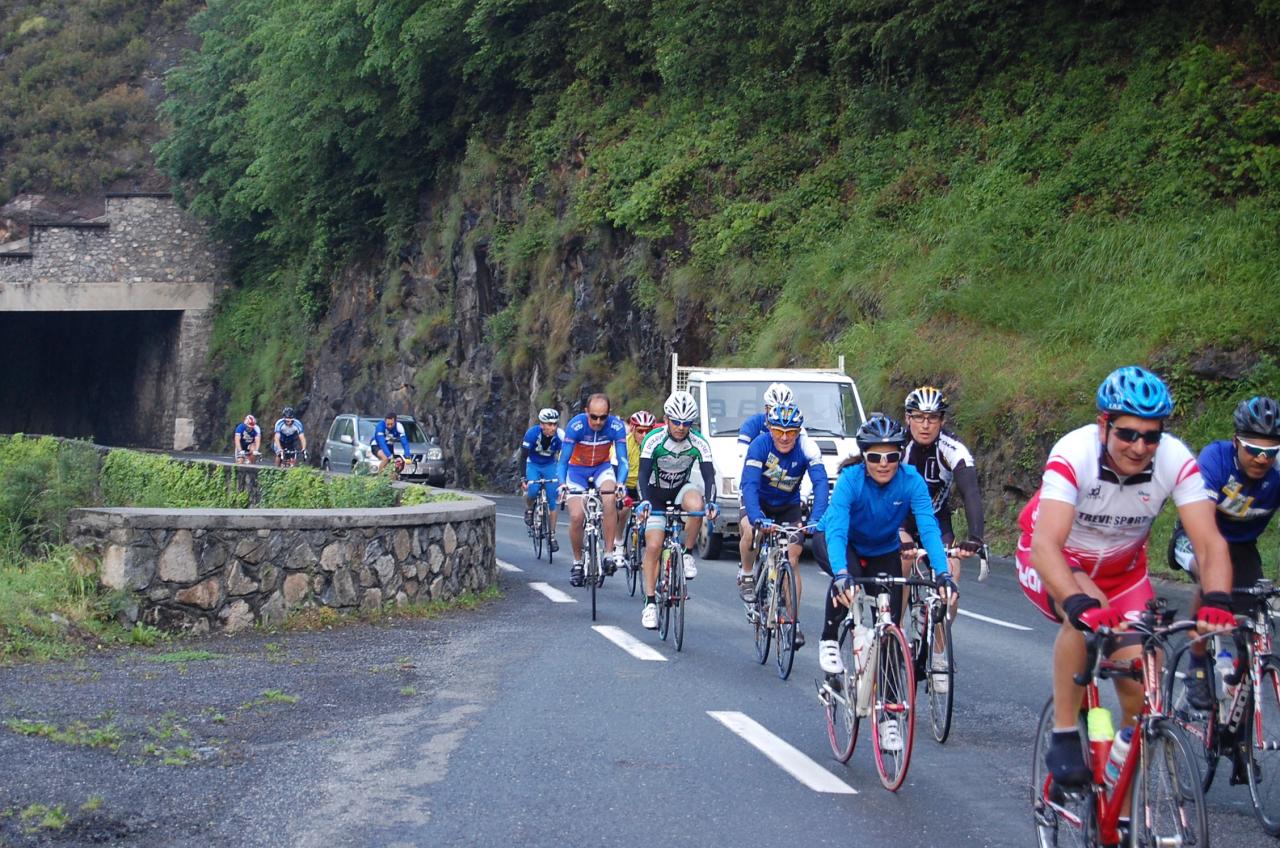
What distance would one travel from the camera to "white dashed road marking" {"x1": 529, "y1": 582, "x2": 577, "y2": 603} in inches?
553

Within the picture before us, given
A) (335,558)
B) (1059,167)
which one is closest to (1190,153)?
(1059,167)

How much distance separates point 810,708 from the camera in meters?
8.64

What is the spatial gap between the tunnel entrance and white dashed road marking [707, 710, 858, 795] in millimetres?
52117

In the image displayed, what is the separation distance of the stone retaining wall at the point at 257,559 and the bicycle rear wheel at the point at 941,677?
19.4ft

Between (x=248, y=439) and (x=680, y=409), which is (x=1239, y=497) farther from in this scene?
(x=248, y=439)

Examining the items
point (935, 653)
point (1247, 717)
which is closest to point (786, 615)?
point (935, 653)

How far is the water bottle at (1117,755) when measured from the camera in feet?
15.5

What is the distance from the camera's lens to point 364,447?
1325 inches

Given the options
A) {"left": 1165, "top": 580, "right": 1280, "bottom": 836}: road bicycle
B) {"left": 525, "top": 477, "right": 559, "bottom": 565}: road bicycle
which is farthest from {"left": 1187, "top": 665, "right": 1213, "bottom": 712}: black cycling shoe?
{"left": 525, "top": 477, "right": 559, "bottom": 565}: road bicycle

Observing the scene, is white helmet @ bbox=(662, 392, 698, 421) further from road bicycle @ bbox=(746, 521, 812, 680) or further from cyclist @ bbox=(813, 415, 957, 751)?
cyclist @ bbox=(813, 415, 957, 751)

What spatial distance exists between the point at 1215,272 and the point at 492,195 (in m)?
24.0

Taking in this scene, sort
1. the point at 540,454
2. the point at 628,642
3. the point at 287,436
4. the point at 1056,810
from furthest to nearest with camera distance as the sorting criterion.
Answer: the point at 287,436
the point at 540,454
the point at 628,642
the point at 1056,810

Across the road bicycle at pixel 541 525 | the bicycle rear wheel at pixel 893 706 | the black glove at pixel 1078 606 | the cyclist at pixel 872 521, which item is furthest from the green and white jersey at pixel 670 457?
the black glove at pixel 1078 606

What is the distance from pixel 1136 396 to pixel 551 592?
10314 mm
